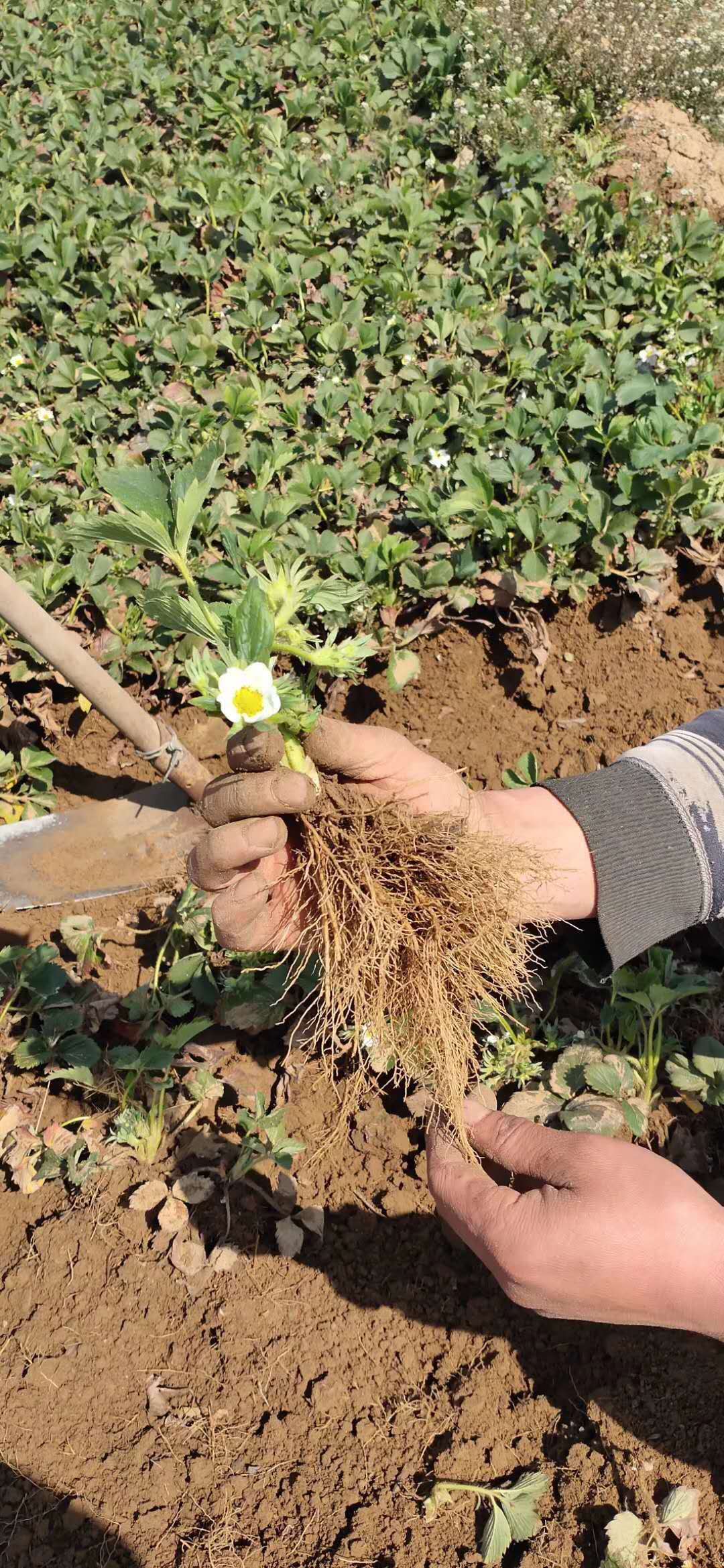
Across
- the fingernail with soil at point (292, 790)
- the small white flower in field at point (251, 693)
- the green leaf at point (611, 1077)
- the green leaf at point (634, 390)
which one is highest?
the green leaf at point (634, 390)

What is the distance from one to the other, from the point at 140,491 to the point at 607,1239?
129 cm

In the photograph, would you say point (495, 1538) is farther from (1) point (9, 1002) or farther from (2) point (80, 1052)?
(1) point (9, 1002)

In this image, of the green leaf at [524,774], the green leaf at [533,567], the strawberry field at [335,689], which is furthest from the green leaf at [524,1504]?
the green leaf at [533,567]

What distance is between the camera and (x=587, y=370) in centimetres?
343

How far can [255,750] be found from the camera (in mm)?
1583

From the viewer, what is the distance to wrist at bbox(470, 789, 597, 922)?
1979 millimetres

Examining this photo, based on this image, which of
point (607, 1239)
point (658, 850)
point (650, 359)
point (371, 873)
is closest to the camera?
point (607, 1239)

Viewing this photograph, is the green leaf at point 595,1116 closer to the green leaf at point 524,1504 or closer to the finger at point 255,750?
the green leaf at point 524,1504

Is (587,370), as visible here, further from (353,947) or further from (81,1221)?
(81,1221)

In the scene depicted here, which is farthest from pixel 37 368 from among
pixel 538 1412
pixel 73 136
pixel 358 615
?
pixel 538 1412

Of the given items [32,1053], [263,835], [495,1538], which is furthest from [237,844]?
[495,1538]

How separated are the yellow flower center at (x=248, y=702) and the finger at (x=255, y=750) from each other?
8cm

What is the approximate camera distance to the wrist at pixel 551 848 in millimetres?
1979

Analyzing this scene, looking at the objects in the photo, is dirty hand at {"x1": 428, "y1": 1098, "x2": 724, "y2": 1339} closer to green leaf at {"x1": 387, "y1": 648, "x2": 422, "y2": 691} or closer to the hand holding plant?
the hand holding plant
